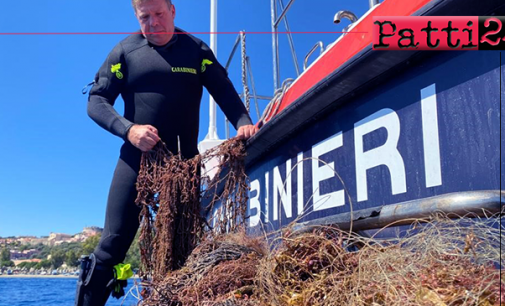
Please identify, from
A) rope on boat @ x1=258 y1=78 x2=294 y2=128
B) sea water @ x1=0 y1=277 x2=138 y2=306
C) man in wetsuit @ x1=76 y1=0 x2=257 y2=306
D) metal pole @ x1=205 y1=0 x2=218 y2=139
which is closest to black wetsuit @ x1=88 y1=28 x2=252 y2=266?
man in wetsuit @ x1=76 y1=0 x2=257 y2=306

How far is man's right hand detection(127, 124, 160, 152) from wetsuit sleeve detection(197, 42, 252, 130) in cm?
52

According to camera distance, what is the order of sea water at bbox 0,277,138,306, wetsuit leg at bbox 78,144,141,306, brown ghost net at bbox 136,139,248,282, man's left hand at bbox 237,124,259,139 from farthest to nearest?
sea water at bbox 0,277,138,306, man's left hand at bbox 237,124,259,139, wetsuit leg at bbox 78,144,141,306, brown ghost net at bbox 136,139,248,282

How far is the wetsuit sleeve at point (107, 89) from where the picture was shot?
2256 millimetres

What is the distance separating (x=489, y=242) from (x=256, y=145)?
2049 millimetres

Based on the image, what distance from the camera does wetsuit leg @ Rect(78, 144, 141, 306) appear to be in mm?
2156

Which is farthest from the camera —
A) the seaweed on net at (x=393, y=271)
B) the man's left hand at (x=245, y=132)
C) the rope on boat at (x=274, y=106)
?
the rope on boat at (x=274, y=106)

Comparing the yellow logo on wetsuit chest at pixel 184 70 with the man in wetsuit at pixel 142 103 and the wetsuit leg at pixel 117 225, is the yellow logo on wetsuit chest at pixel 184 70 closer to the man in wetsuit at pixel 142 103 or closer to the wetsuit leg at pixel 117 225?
the man in wetsuit at pixel 142 103

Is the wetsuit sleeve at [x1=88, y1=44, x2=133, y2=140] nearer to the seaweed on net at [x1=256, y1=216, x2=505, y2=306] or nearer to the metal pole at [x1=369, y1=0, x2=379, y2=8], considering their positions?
the seaweed on net at [x1=256, y1=216, x2=505, y2=306]

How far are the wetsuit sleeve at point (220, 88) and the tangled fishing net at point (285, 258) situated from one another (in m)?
0.29

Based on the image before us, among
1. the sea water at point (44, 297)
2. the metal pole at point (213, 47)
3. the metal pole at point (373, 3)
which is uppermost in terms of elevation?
the metal pole at point (213, 47)

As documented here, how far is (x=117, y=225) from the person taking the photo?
2201mm

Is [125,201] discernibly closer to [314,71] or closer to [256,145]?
[256,145]

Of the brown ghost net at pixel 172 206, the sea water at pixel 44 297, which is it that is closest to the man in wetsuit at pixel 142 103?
the brown ghost net at pixel 172 206

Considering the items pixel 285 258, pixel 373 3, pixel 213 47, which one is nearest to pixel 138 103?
pixel 285 258
